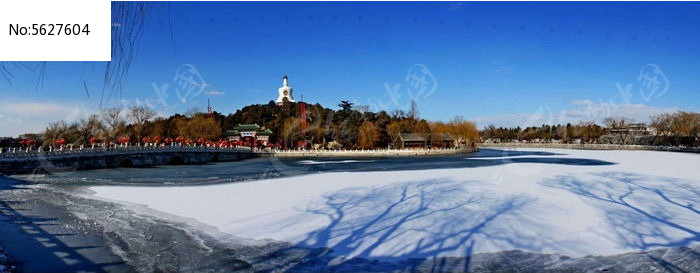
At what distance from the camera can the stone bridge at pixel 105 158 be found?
33688 mm

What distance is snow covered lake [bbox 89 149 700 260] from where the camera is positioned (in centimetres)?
1025

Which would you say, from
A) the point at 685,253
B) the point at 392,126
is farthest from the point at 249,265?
the point at 392,126

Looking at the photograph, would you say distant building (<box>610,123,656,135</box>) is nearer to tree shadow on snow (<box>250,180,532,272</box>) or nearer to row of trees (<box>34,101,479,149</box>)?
row of trees (<box>34,101,479,149</box>)

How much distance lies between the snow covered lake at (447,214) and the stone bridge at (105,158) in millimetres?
18283

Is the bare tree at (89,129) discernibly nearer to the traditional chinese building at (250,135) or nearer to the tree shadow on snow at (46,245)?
the traditional chinese building at (250,135)

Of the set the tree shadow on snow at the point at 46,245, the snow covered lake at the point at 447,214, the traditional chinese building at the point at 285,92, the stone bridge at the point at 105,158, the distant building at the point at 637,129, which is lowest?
the tree shadow on snow at the point at 46,245

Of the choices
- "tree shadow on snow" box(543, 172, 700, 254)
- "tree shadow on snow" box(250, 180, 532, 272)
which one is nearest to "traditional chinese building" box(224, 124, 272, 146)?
"tree shadow on snow" box(543, 172, 700, 254)

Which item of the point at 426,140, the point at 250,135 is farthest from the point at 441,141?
the point at 250,135

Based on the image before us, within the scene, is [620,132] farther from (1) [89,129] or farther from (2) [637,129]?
(1) [89,129]

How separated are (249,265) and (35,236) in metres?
7.00

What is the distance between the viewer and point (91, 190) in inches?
867

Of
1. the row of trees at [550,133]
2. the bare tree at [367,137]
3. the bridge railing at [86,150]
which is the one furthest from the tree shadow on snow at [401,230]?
the row of trees at [550,133]

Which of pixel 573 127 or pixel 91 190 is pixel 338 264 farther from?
pixel 573 127

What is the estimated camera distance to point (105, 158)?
4216 cm
